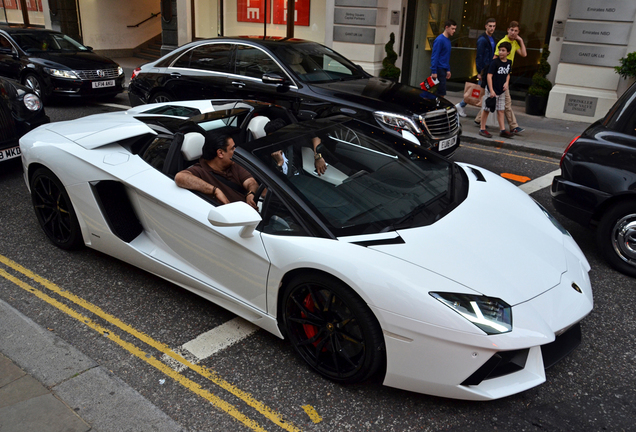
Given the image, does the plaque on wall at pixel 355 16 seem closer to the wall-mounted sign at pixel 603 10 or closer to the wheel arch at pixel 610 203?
the wall-mounted sign at pixel 603 10

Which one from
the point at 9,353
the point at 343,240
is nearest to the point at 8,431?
the point at 9,353

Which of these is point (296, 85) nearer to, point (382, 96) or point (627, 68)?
point (382, 96)

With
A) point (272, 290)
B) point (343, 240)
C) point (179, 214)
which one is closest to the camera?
point (343, 240)

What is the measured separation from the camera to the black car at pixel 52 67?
36.9 feet

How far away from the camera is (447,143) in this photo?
7.21 metres

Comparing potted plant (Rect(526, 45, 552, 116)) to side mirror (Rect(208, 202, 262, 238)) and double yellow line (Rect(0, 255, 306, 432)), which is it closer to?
side mirror (Rect(208, 202, 262, 238))

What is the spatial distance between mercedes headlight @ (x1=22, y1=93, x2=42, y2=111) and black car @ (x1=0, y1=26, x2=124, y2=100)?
438 cm


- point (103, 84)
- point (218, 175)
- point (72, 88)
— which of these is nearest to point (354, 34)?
point (103, 84)

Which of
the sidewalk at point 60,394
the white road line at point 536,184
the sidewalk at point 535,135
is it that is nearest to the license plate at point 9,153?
the sidewalk at point 60,394

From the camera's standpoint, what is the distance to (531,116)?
Result: 11773 mm

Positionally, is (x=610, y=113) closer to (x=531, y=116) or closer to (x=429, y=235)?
(x=429, y=235)

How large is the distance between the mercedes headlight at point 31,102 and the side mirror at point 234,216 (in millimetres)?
5196

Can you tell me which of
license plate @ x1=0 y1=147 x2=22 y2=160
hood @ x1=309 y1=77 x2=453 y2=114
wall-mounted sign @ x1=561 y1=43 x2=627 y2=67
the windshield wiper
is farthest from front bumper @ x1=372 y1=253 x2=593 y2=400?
wall-mounted sign @ x1=561 y1=43 x2=627 y2=67

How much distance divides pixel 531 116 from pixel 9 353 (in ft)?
36.2
